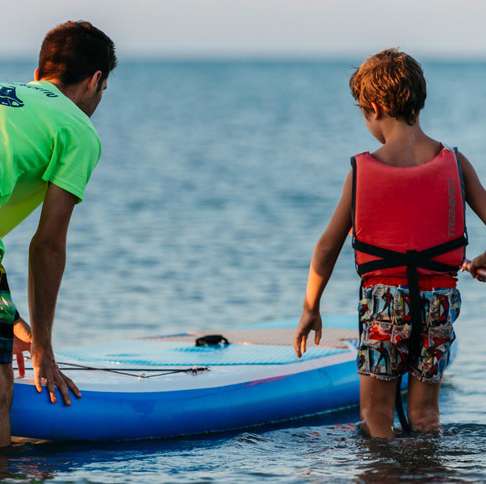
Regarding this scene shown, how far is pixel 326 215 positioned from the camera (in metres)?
16.0

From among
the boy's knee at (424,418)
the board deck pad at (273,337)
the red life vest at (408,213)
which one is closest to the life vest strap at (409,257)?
the red life vest at (408,213)

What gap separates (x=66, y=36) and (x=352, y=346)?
284 centimetres

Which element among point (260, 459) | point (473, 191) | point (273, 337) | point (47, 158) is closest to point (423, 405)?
point (260, 459)

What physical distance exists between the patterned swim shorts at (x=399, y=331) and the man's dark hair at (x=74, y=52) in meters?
1.38

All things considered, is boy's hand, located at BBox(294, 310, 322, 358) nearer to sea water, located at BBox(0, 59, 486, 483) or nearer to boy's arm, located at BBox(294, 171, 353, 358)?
boy's arm, located at BBox(294, 171, 353, 358)

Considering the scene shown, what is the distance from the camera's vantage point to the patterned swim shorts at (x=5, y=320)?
14.1 ft

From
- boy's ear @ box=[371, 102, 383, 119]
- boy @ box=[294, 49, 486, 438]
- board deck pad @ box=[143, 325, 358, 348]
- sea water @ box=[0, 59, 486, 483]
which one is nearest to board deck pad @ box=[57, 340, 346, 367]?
board deck pad @ box=[143, 325, 358, 348]

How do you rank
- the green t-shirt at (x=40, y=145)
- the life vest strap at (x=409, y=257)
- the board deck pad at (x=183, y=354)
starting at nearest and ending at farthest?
the green t-shirt at (x=40, y=145) < the life vest strap at (x=409, y=257) < the board deck pad at (x=183, y=354)

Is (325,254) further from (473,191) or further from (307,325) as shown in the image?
(473,191)

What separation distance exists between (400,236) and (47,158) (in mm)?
1370

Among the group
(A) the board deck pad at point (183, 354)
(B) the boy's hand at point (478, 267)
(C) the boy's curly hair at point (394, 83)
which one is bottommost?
(A) the board deck pad at point (183, 354)

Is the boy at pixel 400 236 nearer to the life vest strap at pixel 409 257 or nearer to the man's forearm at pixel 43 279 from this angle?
the life vest strap at pixel 409 257

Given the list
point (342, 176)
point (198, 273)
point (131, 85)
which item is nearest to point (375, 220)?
point (198, 273)

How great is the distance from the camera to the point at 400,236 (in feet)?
14.5
